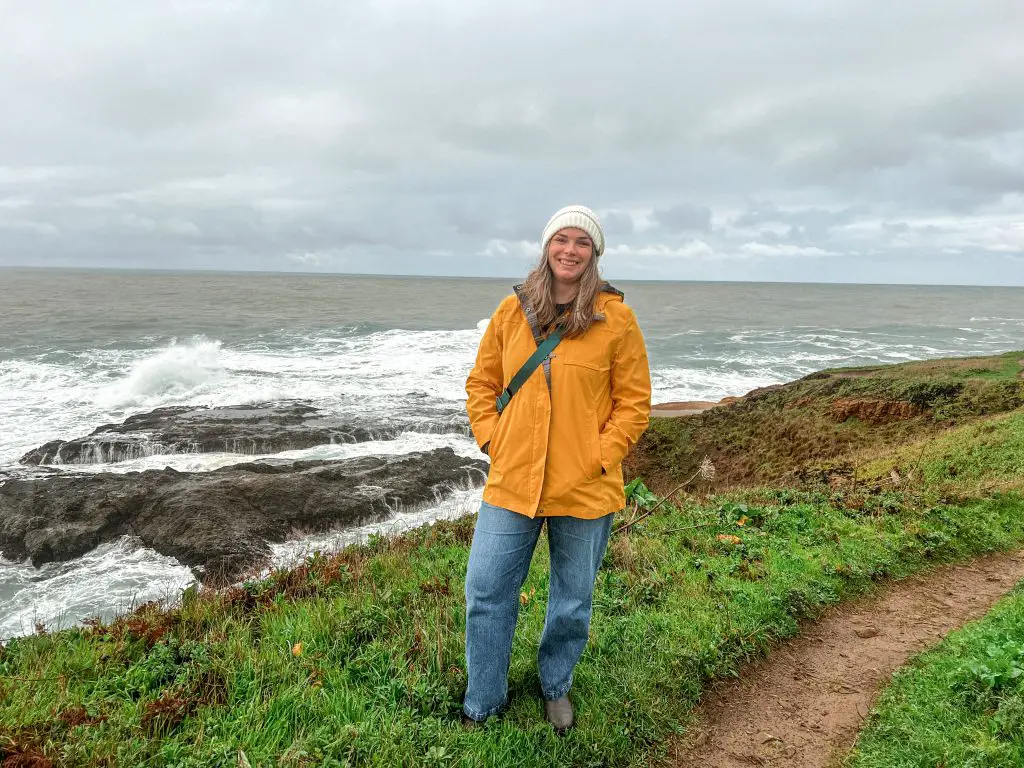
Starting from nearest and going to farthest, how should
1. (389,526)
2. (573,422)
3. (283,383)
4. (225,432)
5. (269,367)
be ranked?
1. (573,422)
2. (389,526)
3. (225,432)
4. (283,383)
5. (269,367)

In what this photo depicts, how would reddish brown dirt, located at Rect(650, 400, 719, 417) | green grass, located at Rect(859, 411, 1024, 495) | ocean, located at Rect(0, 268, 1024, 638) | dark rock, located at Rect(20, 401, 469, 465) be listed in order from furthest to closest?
reddish brown dirt, located at Rect(650, 400, 719, 417)
dark rock, located at Rect(20, 401, 469, 465)
ocean, located at Rect(0, 268, 1024, 638)
green grass, located at Rect(859, 411, 1024, 495)

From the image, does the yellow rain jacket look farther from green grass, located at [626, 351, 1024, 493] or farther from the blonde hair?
green grass, located at [626, 351, 1024, 493]

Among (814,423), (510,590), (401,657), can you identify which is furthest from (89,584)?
(814,423)

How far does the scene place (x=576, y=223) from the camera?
305 centimetres

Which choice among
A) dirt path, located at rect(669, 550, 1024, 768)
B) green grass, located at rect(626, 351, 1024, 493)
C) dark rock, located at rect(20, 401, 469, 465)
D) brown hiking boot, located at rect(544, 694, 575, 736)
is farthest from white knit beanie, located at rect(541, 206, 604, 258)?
dark rock, located at rect(20, 401, 469, 465)

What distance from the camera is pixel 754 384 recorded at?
3089 cm

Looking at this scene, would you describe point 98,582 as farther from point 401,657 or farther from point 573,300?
point 573,300

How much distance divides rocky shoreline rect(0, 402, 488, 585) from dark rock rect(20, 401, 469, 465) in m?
0.05

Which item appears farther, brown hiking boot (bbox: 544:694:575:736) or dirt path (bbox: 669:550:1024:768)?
dirt path (bbox: 669:550:1024:768)

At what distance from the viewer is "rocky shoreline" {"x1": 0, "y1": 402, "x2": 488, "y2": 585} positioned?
11.5m

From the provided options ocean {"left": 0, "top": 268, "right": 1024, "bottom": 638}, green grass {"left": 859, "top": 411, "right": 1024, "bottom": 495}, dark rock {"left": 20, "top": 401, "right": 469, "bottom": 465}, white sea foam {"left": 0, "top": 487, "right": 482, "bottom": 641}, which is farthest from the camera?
dark rock {"left": 20, "top": 401, "right": 469, "bottom": 465}

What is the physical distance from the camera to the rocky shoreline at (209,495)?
1147cm

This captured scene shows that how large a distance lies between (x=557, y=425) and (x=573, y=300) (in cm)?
63

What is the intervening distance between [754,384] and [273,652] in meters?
30.3
